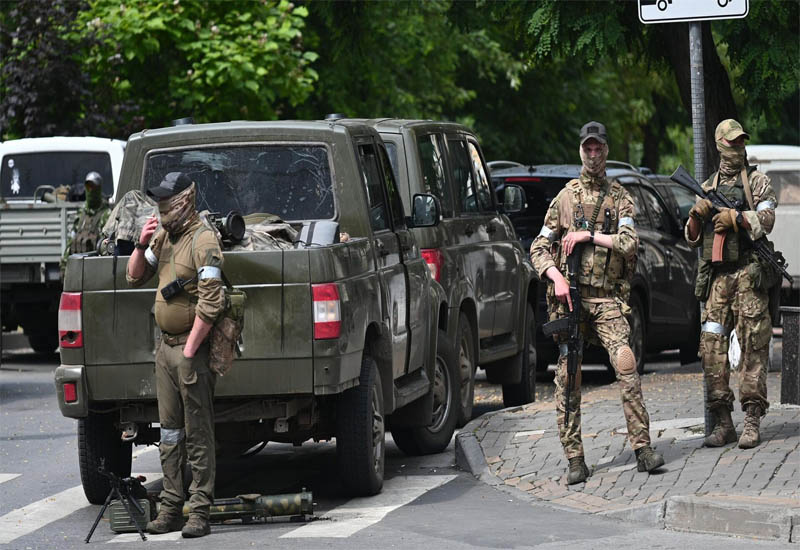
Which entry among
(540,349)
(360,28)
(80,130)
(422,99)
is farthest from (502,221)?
(422,99)

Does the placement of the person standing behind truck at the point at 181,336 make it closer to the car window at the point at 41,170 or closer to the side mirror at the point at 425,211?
the side mirror at the point at 425,211

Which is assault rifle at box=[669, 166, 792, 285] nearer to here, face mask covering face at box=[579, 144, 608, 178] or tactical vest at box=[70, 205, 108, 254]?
face mask covering face at box=[579, 144, 608, 178]

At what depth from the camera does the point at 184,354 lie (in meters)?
8.01

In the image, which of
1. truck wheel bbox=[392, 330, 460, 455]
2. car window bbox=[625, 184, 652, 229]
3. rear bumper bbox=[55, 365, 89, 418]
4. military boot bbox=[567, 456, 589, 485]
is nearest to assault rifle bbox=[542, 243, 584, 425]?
military boot bbox=[567, 456, 589, 485]

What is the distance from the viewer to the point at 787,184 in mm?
19938

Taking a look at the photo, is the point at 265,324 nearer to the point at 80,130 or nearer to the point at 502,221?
the point at 502,221

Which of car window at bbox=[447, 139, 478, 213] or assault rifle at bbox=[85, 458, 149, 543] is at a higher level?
car window at bbox=[447, 139, 478, 213]

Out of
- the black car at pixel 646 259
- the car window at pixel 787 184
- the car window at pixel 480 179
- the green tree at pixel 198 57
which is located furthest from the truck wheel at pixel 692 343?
the green tree at pixel 198 57

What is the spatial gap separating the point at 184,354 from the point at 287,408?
86cm

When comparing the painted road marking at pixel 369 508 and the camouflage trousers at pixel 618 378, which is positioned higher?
the camouflage trousers at pixel 618 378

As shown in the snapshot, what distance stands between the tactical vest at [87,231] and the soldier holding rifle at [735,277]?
23.7 feet

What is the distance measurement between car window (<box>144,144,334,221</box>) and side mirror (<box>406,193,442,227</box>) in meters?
1.27

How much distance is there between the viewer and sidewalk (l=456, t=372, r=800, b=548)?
7.96 meters

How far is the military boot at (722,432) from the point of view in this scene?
9.62 m
